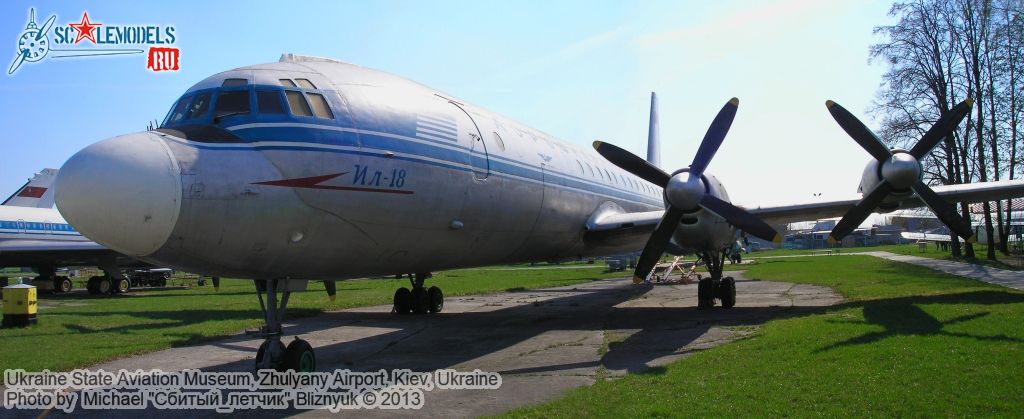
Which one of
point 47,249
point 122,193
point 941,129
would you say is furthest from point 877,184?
point 47,249

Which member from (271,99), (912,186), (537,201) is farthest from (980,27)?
(271,99)

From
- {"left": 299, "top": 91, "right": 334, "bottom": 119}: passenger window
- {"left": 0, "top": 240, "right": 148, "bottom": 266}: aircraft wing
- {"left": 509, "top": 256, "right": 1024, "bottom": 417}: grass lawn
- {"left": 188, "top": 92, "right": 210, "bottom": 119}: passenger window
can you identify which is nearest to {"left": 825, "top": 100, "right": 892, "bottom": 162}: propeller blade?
{"left": 509, "top": 256, "right": 1024, "bottom": 417}: grass lawn

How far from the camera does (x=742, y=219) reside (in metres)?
12.4

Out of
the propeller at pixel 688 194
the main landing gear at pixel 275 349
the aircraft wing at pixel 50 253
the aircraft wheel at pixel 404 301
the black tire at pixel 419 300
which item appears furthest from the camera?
the aircraft wing at pixel 50 253

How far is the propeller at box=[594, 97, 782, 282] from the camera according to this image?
1227 centimetres

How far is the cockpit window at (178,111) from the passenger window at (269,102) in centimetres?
92

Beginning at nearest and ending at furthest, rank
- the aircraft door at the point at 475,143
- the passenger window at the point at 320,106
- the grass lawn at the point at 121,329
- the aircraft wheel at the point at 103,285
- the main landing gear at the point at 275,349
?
the main landing gear at the point at 275,349 < the passenger window at the point at 320,106 < the aircraft door at the point at 475,143 < the grass lawn at the point at 121,329 < the aircraft wheel at the point at 103,285

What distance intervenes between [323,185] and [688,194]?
22.7ft

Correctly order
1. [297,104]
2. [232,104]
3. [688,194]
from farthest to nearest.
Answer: [688,194], [297,104], [232,104]

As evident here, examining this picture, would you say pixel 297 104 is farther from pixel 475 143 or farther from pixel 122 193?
pixel 475 143

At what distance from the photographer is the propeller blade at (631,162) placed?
13297 mm

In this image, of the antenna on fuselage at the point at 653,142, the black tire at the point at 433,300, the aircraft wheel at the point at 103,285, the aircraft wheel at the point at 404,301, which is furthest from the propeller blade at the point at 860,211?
the aircraft wheel at the point at 103,285

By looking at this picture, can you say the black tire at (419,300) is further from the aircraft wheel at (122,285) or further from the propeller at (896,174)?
the aircraft wheel at (122,285)

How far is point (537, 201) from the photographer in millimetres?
12688
